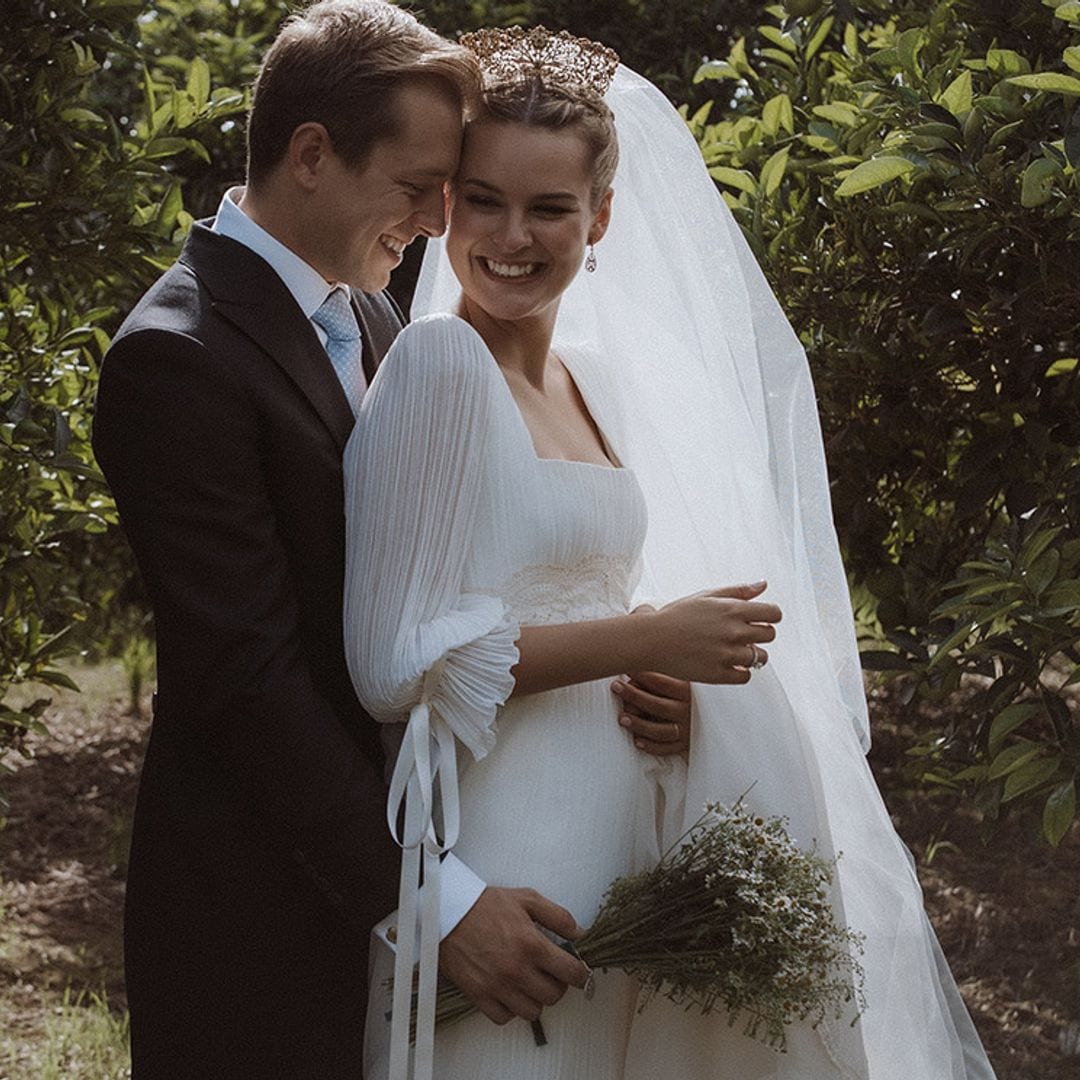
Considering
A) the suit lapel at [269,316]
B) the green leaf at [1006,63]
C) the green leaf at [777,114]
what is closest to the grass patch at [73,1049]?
the suit lapel at [269,316]

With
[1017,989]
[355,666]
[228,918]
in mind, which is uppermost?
[355,666]

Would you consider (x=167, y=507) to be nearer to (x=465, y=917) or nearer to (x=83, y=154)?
(x=465, y=917)

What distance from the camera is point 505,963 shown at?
2195mm

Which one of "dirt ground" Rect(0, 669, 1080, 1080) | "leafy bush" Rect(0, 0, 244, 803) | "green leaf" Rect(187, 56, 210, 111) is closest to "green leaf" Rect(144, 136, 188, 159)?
"leafy bush" Rect(0, 0, 244, 803)

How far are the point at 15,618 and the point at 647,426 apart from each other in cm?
197

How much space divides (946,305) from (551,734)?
1530mm

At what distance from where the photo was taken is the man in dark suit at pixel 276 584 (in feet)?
7.08

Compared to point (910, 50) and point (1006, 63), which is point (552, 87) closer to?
point (910, 50)

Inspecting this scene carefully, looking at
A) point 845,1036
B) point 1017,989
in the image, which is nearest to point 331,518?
point 845,1036

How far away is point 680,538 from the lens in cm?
271

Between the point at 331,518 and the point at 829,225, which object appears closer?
the point at 331,518

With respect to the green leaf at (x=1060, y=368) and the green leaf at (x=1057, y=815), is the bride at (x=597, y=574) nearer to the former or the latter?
the green leaf at (x=1057, y=815)

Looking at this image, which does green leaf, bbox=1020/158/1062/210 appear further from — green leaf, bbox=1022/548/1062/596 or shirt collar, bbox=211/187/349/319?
shirt collar, bbox=211/187/349/319

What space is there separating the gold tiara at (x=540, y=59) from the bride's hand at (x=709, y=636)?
821 millimetres
